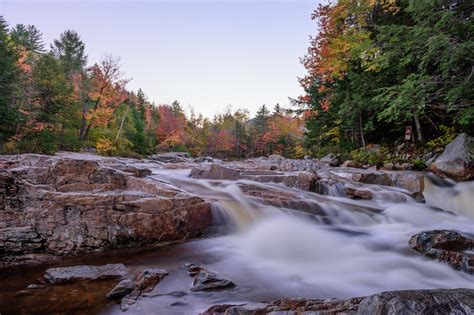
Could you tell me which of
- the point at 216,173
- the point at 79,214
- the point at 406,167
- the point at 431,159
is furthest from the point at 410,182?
the point at 79,214

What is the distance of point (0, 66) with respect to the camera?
15430mm

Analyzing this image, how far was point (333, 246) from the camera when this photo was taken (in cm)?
475

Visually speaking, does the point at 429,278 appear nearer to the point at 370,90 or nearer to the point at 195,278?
the point at 195,278

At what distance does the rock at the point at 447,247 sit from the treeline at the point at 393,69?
5.82 metres

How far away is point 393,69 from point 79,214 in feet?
47.1

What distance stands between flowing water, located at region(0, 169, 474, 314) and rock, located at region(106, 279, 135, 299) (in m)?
0.13

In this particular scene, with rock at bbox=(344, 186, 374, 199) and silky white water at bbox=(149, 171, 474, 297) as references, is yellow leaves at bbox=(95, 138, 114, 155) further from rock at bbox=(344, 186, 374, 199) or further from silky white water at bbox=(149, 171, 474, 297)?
rock at bbox=(344, 186, 374, 199)

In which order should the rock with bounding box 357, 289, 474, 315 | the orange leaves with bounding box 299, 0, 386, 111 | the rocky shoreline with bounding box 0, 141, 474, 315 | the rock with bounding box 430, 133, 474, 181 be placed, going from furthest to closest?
the orange leaves with bounding box 299, 0, 386, 111
the rock with bounding box 430, 133, 474, 181
the rocky shoreline with bounding box 0, 141, 474, 315
the rock with bounding box 357, 289, 474, 315

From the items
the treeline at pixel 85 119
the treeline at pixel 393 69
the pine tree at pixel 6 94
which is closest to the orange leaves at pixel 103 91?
the treeline at pixel 85 119

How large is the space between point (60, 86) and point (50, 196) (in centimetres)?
1868

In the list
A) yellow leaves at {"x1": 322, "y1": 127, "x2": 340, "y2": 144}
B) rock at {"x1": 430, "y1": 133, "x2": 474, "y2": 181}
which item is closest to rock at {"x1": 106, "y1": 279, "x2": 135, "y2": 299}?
rock at {"x1": 430, "y1": 133, "x2": 474, "y2": 181}

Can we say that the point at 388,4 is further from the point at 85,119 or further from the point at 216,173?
the point at 85,119

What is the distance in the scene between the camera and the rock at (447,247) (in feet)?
11.8

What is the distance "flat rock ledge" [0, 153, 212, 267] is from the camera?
3.83m
